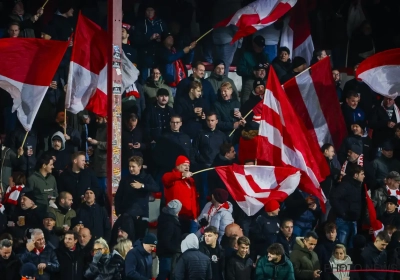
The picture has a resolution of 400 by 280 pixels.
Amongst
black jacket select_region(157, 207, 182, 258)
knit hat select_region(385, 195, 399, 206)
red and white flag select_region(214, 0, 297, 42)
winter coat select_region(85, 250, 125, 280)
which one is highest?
red and white flag select_region(214, 0, 297, 42)

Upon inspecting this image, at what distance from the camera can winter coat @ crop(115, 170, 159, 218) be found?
72.0 ft

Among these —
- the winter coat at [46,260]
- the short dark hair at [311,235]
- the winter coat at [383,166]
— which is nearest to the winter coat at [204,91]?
the winter coat at [383,166]

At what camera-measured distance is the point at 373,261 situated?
2261 centimetres

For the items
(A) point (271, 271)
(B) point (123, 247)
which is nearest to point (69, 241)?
(B) point (123, 247)

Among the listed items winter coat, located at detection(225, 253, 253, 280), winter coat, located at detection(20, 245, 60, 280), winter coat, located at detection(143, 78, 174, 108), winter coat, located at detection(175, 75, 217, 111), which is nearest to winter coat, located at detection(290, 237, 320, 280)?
winter coat, located at detection(225, 253, 253, 280)

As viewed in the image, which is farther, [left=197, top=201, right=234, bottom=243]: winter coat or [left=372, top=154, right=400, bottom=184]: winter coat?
[left=372, top=154, right=400, bottom=184]: winter coat

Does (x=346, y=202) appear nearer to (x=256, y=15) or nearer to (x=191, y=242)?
(x=191, y=242)

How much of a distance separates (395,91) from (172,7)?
410cm

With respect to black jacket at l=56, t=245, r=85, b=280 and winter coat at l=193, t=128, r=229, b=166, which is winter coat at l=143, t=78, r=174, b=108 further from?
black jacket at l=56, t=245, r=85, b=280

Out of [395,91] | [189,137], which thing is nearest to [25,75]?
[189,137]

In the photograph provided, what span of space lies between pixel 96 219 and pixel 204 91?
148 inches

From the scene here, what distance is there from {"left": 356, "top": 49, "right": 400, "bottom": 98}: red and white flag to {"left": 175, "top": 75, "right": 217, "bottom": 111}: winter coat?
86.6 inches

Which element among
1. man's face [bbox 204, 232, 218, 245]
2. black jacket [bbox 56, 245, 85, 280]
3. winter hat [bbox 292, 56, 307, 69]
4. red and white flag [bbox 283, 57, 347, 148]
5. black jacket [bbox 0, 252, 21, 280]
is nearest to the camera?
black jacket [bbox 0, 252, 21, 280]

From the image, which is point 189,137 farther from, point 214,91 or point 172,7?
point 172,7
